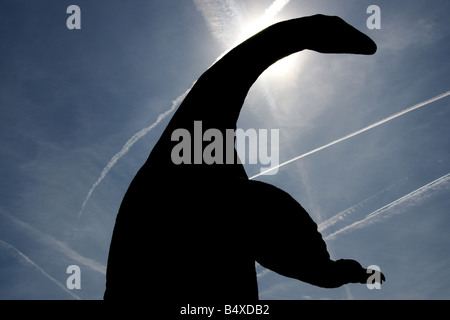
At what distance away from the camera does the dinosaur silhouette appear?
175 cm

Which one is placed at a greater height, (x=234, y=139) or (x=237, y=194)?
(x=234, y=139)

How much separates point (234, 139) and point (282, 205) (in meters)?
0.57

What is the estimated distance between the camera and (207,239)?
70.9 inches

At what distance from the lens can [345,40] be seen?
103 inches

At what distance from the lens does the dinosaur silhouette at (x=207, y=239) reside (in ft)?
5.76
